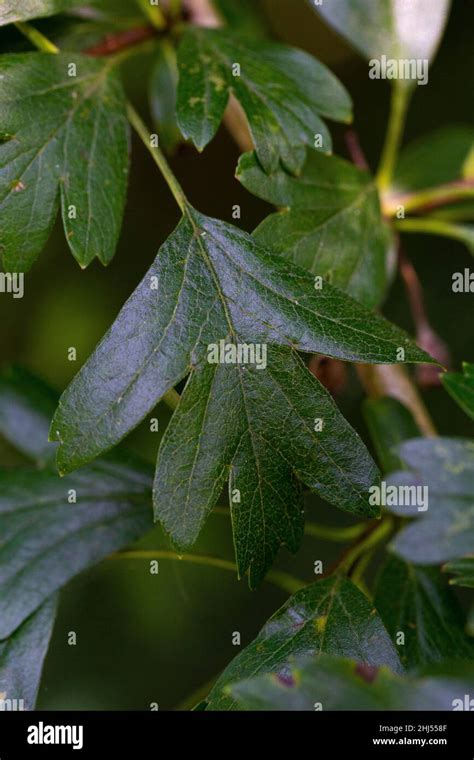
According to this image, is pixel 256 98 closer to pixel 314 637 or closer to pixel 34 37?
pixel 34 37

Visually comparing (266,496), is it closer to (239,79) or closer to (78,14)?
(239,79)

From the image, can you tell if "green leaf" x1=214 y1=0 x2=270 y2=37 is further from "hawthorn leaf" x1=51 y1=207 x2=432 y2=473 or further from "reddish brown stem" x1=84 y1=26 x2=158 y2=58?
"hawthorn leaf" x1=51 y1=207 x2=432 y2=473

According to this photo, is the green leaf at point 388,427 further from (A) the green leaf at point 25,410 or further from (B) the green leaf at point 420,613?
(A) the green leaf at point 25,410

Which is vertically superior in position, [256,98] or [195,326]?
[256,98]

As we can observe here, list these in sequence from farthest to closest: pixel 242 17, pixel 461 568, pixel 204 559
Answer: pixel 242 17, pixel 204 559, pixel 461 568

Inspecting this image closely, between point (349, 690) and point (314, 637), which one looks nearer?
point (349, 690)

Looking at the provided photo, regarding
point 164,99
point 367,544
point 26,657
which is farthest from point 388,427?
point 164,99

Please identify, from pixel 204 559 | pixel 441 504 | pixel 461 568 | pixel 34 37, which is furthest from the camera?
pixel 204 559
